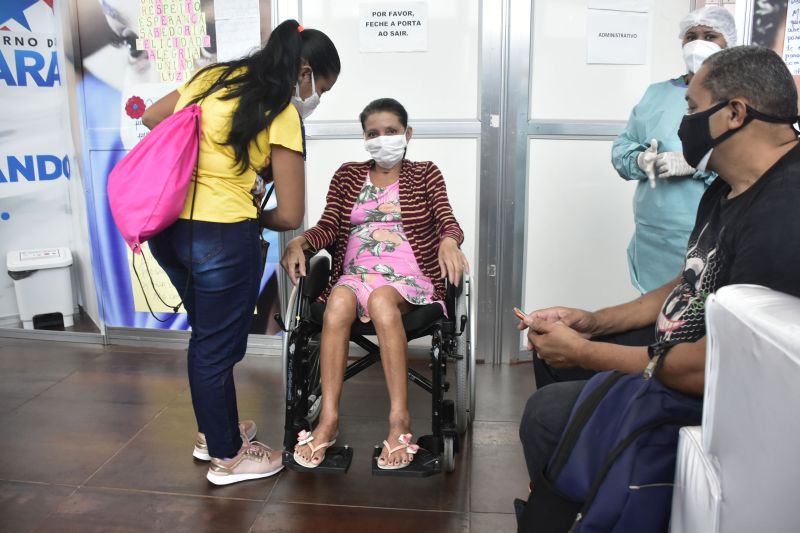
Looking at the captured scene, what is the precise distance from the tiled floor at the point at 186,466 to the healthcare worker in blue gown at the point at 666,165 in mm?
805

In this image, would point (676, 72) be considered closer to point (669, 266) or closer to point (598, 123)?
point (598, 123)

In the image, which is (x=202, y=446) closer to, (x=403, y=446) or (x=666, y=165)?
(x=403, y=446)

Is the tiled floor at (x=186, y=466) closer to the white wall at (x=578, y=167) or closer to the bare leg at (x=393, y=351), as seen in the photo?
the bare leg at (x=393, y=351)

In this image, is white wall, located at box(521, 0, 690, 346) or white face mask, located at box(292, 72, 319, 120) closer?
white face mask, located at box(292, 72, 319, 120)

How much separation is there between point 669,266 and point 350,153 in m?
1.47

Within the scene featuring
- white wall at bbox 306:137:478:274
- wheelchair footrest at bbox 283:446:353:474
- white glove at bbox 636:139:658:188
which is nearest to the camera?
wheelchair footrest at bbox 283:446:353:474

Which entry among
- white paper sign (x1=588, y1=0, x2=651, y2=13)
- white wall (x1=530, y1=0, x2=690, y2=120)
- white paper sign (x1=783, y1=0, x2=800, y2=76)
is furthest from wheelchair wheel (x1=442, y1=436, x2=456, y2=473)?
white paper sign (x1=783, y1=0, x2=800, y2=76)

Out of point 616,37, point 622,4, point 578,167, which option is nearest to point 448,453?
point 578,167

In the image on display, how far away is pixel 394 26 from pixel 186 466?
1.95m

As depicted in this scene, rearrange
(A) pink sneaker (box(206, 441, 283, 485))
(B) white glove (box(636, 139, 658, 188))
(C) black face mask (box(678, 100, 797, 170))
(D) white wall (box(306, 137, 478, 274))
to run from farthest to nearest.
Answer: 1. (D) white wall (box(306, 137, 478, 274))
2. (B) white glove (box(636, 139, 658, 188))
3. (A) pink sneaker (box(206, 441, 283, 485))
4. (C) black face mask (box(678, 100, 797, 170))

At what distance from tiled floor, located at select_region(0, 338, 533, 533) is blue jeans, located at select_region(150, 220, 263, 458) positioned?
0.75 feet

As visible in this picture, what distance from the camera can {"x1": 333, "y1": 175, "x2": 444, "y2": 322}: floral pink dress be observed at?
2240mm

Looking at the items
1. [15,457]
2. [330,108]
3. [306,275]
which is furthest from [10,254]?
[306,275]

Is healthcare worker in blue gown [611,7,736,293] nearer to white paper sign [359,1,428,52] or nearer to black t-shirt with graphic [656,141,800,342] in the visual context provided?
black t-shirt with graphic [656,141,800,342]
